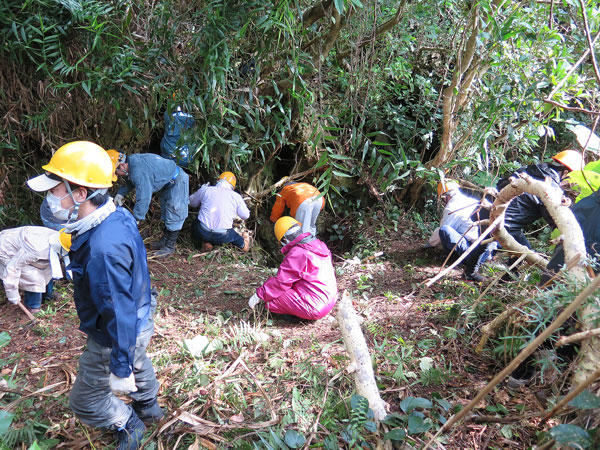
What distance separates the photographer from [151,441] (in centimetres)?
245

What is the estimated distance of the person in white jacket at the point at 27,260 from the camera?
3773 mm

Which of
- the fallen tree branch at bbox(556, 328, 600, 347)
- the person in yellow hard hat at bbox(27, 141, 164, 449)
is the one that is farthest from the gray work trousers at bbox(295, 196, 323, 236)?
the fallen tree branch at bbox(556, 328, 600, 347)

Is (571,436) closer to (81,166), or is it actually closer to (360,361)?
(360,361)

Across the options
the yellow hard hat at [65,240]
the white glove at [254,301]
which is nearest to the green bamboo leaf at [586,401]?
the white glove at [254,301]

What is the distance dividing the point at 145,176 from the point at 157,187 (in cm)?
26

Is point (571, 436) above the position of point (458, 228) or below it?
above

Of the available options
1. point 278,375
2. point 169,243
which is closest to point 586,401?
point 278,375

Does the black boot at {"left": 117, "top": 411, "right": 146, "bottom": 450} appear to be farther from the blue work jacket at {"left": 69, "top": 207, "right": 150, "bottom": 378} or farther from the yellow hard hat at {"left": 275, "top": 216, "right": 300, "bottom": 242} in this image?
the yellow hard hat at {"left": 275, "top": 216, "right": 300, "bottom": 242}

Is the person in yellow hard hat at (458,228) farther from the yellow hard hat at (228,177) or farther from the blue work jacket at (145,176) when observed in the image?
the blue work jacket at (145,176)

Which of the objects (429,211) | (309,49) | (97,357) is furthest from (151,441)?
(429,211)

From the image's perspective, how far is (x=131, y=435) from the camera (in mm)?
2451

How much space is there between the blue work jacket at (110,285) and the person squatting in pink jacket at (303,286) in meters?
1.88

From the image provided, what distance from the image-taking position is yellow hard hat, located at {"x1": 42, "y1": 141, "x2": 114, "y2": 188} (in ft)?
7.41

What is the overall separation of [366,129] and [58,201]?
542 cm
